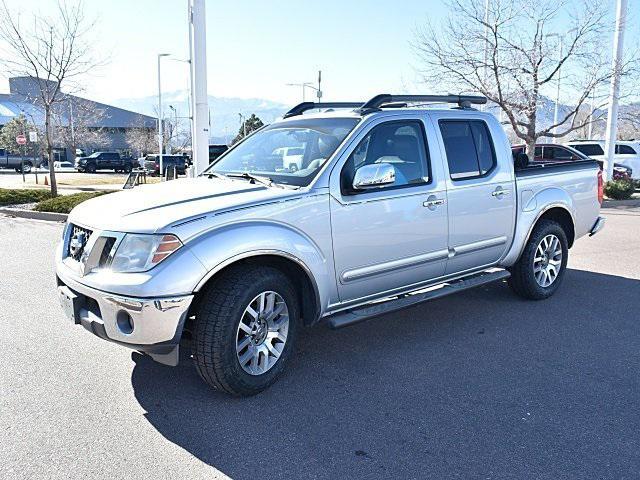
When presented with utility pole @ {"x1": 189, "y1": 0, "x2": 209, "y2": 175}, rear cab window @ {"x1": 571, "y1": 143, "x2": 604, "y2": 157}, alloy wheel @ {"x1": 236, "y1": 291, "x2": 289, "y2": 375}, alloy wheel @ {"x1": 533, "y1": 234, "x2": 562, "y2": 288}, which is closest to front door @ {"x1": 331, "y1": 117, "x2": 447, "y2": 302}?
alloy wheel @ {"x1": 236, "y1": 291, "x2": 289, "y2": 375}

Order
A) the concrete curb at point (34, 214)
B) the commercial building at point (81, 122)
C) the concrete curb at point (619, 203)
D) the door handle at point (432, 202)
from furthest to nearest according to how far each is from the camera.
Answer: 1. the commercial building at point (81, 122)
2. the concrete curb at point (619, 203)
3. the concrete curb at point (34, 214)
4. the door handle at point (432, 202)

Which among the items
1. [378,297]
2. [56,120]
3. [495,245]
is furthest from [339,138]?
[56,120]

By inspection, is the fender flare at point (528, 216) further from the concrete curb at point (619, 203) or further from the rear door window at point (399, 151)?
the concrete curb at point (619, 203)

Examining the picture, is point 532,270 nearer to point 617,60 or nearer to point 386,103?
point 386,103

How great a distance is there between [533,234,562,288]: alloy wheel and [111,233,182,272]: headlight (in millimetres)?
4031

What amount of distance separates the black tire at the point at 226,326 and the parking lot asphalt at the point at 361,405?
17 centimetres

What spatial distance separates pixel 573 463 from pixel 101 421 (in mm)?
2713

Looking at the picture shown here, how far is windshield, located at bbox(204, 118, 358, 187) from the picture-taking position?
13.9 feet

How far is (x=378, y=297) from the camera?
4.51m

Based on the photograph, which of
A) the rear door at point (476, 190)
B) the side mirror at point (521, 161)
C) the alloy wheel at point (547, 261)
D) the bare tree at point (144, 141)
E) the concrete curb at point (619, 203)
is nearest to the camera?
the rear door at point (476, 190)

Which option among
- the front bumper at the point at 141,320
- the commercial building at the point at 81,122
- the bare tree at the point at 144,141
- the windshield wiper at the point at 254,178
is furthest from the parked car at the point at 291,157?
the bare tree at the point at 144,141

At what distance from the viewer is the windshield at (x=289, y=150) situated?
4227 millimetres

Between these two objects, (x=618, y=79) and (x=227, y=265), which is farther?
(x=618, y=79)

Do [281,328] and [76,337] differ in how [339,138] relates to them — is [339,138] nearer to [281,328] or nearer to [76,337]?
[281,328]
